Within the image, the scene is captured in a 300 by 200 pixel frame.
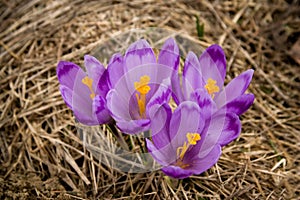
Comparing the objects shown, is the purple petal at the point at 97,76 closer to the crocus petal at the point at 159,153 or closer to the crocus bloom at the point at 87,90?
the crocus bloom at the point at 87,90

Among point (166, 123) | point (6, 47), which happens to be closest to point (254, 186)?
point (166, 123)

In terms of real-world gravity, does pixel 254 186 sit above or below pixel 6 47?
below

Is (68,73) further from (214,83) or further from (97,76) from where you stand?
(214,83)

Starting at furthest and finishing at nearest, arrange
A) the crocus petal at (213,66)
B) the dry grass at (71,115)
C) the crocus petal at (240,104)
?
1. the dry grass at (71,115)
2. the crocus petal at (213,66)
3. the crocus petal at (240,104)

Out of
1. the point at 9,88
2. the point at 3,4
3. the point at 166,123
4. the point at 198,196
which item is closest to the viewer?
the point at 166,123

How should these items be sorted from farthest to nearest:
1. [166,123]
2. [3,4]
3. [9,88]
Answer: [3,4], [9,88], [166,123]

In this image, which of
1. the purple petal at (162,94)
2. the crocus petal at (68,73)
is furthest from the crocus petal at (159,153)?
the crocus petal at (68,73)

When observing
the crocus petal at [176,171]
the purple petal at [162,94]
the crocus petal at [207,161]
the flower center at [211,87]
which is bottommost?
the crocus petal at [207,161]

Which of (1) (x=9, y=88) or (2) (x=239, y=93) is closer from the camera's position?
(2) (x=239, y=93)

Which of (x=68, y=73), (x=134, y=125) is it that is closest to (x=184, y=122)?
(x=134, y=125)

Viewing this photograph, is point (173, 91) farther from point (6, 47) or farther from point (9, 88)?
point (6, 47)
